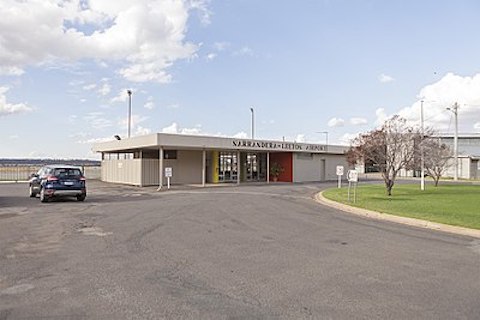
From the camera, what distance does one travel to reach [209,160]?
39000 mm

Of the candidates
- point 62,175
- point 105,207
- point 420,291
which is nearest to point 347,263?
point 420,291

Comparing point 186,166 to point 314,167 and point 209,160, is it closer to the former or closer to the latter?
point 209,160

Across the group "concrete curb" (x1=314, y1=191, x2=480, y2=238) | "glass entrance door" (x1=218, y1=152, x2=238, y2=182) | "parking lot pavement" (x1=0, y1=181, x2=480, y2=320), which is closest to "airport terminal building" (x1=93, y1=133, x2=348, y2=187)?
"glass entrance door" (x1=218, y1=152, x2=238, y2=182)

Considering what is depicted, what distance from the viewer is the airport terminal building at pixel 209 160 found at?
3328 cm

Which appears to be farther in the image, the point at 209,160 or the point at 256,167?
the point at 256,167

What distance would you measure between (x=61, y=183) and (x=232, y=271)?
49.5 feet

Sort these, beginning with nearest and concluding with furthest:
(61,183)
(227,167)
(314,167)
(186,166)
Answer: (61,183)
(186,166)
(227,167)
(314,167)

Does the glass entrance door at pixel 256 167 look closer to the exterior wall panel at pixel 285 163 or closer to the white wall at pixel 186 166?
the exterior wall panel at pixel 285 163

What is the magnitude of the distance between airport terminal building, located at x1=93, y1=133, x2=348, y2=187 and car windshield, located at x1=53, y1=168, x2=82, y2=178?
9589 mm

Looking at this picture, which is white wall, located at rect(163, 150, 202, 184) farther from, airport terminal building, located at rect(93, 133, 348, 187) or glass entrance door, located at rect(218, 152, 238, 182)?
glass entrance door, located at rect(218, 152, 238, 182)

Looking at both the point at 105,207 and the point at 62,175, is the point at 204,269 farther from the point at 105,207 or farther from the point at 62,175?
the point at 62,175

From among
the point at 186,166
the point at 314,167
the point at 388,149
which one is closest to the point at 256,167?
the point at 314,167

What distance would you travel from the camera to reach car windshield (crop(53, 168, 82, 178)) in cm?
2017

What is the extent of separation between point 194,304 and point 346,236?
632cm
